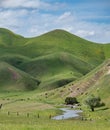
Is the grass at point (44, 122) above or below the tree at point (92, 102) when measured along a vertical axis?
below

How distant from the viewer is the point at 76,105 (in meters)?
134

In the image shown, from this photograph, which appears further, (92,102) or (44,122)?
(92,102)

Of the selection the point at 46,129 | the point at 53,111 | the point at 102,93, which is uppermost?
the point at 102,93

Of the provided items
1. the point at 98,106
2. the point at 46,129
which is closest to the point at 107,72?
the point at 98,106

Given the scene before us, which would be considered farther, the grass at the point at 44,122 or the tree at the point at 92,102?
the tree at the point at 92,102

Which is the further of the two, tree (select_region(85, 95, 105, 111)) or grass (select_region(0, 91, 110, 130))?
tree (select_region(85, 95, 105, 111))

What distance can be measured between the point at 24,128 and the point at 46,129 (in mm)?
2099

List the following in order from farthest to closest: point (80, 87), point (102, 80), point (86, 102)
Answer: point (80, 87)
point (102, 80)
point (86, 102)

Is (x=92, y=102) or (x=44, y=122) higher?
(x=92, y=102)

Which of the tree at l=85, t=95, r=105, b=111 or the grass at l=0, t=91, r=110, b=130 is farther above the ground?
the tree at l=85, t=95, r=105, b=111

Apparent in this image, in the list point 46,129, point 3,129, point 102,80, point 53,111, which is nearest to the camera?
point 3,129

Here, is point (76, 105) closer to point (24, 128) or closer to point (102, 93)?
point (102, 93)

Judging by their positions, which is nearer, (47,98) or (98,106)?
(98,106)

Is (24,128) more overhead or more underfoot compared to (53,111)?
more underfoot
